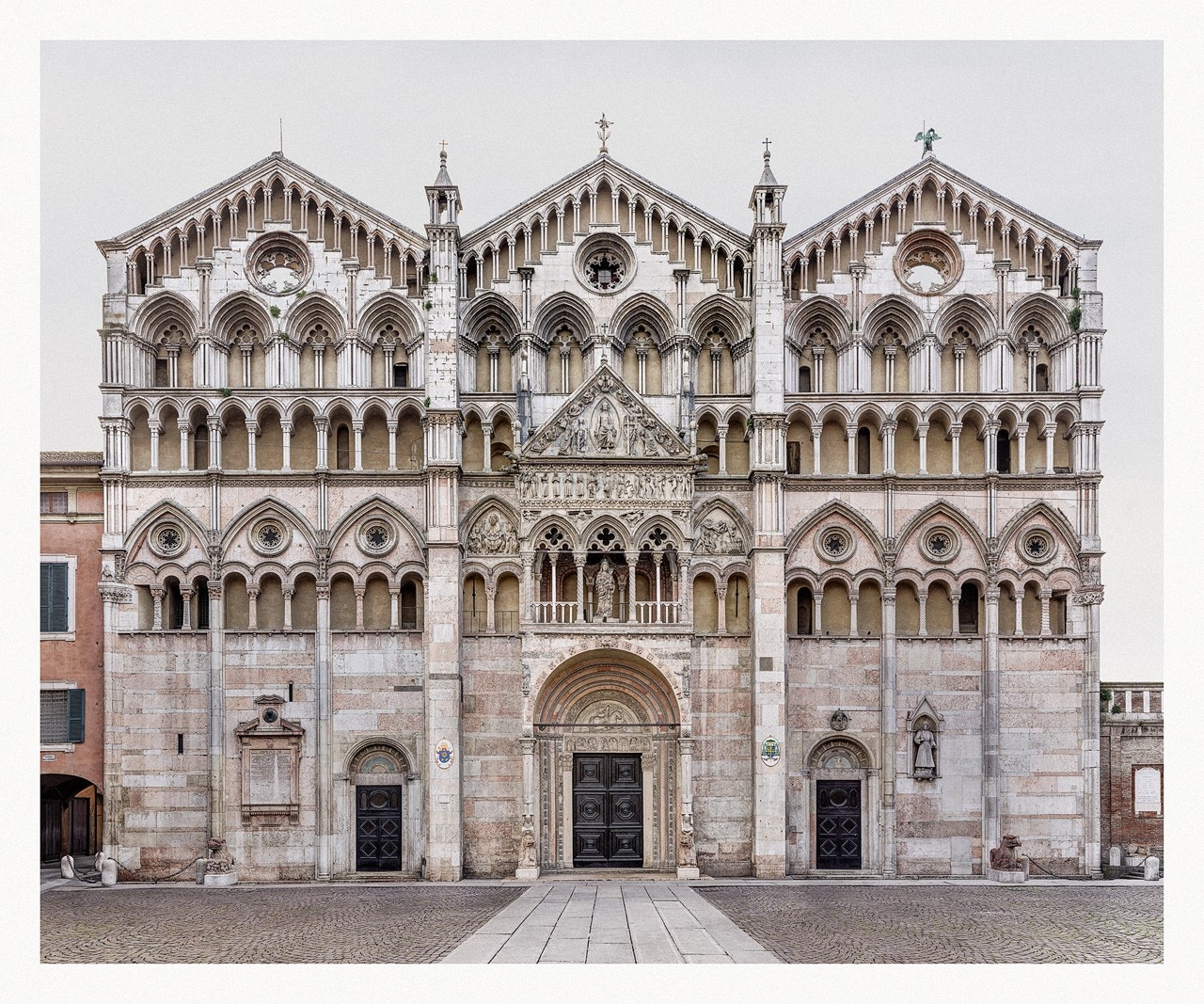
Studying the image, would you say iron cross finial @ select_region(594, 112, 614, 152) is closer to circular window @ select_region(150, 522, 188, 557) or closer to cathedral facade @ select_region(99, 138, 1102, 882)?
cathedral facade @ select_region(99, 138, 1102, 882)

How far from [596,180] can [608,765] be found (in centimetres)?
1514

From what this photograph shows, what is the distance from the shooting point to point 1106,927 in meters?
23.2

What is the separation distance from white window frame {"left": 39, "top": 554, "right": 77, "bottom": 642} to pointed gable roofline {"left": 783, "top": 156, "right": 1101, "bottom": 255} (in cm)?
2004

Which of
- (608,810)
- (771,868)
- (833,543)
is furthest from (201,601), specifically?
(833,543)

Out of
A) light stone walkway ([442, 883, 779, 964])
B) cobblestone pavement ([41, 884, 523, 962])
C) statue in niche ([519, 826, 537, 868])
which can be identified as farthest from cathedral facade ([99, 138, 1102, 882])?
light stone walkway ([442, 883, 779, 964])

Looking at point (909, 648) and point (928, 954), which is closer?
point (928, 954)

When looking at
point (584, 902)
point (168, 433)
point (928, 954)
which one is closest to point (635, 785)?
point (584, 902)

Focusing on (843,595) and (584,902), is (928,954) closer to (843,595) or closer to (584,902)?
(584,902)

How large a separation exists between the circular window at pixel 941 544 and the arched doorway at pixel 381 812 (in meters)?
14.3

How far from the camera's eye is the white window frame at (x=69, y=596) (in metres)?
30.1

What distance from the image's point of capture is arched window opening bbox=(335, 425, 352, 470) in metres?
31.3

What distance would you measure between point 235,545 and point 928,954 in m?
19.1

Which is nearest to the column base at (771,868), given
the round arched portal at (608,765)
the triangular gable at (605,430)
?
the round arched portal at (608,765)

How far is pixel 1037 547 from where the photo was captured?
3077 centimetres
